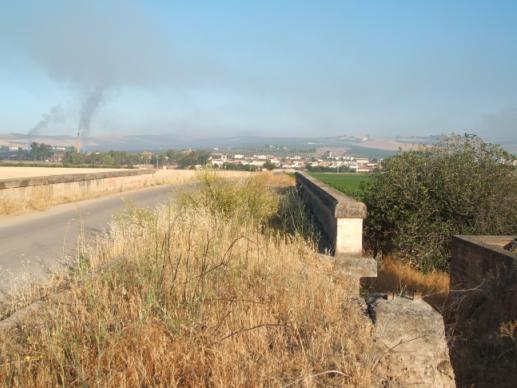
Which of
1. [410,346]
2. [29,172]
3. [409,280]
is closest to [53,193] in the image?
[409,280]

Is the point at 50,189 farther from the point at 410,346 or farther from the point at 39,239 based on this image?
the point at 410,346

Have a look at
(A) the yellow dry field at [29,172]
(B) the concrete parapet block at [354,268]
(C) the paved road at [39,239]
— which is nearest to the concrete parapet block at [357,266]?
(B) the concrete parapet block at [354,268]

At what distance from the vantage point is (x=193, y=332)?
12.8ft

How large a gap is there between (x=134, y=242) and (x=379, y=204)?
5.74 metres

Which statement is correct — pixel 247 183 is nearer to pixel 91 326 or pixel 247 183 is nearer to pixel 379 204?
pixel 379 204

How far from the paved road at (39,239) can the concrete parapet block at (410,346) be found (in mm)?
3476

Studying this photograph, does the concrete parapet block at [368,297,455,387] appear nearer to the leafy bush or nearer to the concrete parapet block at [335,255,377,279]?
the concrete parapet block at [335,255,377,279]

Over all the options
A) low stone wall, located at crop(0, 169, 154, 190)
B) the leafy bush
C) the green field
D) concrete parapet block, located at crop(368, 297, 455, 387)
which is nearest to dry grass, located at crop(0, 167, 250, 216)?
low stone wall, located at crop(0, 169, 154, 190)

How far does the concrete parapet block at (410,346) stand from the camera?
153 inches

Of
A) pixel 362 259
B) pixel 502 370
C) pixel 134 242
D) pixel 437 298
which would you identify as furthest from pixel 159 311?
pixel 437 298

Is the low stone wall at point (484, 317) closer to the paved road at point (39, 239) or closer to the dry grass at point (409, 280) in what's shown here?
the dry grass at point (409, 280)

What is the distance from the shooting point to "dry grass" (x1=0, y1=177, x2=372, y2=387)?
134 inches

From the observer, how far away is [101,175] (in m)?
21.4

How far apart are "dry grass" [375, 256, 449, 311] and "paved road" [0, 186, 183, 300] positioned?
4.72 m
